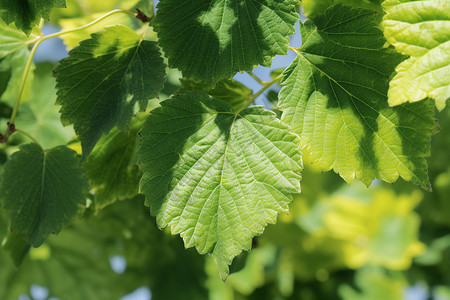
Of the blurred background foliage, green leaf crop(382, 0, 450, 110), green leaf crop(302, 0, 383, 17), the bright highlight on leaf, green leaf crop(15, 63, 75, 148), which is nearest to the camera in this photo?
green leaf crop(382, 0, 450, 110)

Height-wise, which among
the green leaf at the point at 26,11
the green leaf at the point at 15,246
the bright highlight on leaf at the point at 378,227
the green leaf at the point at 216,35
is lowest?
the bright highlight on leaf at the point at 378,227

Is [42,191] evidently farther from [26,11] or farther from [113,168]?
[26,11]

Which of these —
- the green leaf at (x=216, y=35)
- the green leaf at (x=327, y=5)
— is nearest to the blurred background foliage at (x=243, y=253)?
the green leaf at (x=327, y=5)

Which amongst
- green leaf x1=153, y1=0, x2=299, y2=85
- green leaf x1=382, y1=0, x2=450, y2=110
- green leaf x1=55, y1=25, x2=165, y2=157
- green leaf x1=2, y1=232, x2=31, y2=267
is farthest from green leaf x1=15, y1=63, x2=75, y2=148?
green leaf x1=382, y1=0, x2=450, y2=110

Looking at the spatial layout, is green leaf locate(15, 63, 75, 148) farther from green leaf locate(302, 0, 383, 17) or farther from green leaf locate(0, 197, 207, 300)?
green leaf locate(302, 0, 383, 17)

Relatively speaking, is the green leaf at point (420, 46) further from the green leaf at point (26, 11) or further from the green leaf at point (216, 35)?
the green leaf at point (26, 11)

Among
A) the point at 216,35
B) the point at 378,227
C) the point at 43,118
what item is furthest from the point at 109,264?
the point at 378,227

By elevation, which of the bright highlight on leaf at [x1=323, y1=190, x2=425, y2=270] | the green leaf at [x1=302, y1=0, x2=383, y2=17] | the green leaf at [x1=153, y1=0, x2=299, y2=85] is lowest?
the bright highlight on leaf at [x1=323, y1=190, x2=425, y2=270]
